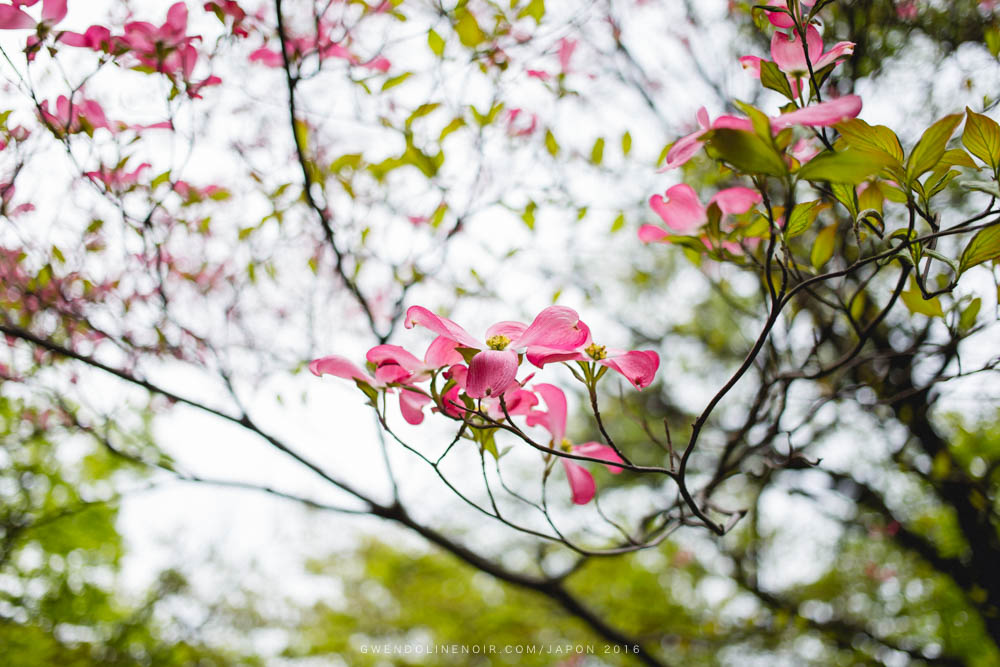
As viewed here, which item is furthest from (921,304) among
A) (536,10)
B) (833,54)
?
(536,10)

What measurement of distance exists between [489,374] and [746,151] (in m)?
0.25

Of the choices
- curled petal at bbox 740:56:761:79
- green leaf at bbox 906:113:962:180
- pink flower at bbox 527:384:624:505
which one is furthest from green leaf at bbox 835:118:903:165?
pink flower at bbox 527:384:624:505

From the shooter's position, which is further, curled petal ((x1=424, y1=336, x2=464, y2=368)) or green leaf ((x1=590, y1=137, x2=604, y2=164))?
green leaf ((x1=590, y1=137, x2=604, y2=164))

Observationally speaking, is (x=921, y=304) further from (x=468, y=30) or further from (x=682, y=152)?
(x=468, y=30)

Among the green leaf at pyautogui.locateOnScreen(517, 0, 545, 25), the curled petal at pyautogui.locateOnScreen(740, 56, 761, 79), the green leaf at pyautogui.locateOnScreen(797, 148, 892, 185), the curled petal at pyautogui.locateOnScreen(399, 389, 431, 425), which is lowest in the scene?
the curled petal at pyautogui.locateOnScreen(399, 389, 431, 425)

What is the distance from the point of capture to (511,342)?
58cm

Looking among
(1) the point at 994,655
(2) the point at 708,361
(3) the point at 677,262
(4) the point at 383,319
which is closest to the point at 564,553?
(2) the point at 708,361

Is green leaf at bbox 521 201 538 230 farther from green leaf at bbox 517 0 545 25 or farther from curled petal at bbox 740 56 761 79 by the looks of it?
curled petal at bbox 740 56 761 79

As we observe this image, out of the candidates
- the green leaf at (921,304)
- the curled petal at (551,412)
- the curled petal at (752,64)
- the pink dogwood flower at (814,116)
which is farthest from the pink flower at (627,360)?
the green leaf at (921,304)

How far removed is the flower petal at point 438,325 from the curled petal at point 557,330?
54 millimetres

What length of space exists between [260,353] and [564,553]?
2783mm

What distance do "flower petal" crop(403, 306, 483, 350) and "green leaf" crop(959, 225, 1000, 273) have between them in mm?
493

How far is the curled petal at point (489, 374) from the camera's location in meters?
0.51

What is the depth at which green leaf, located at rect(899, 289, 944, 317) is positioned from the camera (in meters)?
0.79
